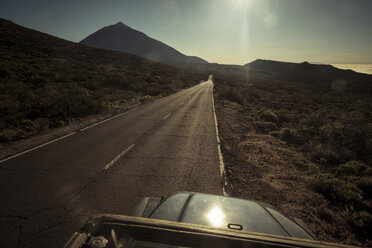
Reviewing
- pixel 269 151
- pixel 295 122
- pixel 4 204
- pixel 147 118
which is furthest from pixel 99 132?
pixel 295 122

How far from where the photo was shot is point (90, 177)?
5.53 metres

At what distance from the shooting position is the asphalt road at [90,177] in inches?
150

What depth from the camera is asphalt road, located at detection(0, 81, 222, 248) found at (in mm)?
3820

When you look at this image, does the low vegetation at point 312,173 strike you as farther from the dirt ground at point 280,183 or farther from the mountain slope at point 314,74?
the mountain slope at point 314,74

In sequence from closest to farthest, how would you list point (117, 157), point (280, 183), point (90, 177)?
1. point (90, 177)
2. point (280, 183)
3. point (117, 157)

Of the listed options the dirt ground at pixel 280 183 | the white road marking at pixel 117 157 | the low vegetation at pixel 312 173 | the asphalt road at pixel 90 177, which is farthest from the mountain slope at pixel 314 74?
the white road marking at pixel 117 157

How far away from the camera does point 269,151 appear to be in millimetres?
8695

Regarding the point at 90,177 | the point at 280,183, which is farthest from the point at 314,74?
the point at 90,177

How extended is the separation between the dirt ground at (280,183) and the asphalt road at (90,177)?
2.57ft

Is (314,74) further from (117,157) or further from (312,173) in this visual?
(117,157)

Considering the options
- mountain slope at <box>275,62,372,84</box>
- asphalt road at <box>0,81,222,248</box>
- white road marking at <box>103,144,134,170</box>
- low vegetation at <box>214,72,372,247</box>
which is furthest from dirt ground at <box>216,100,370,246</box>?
mountain slope at <box>275,62,372,84</box>

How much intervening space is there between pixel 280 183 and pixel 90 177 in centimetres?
605

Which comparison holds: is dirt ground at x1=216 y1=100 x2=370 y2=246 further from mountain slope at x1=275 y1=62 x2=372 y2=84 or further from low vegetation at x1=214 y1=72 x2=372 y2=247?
mountain slope at x1=275 y1=62 x2=372 y2=84

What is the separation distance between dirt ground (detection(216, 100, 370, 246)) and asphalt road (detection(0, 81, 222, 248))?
784 mm
